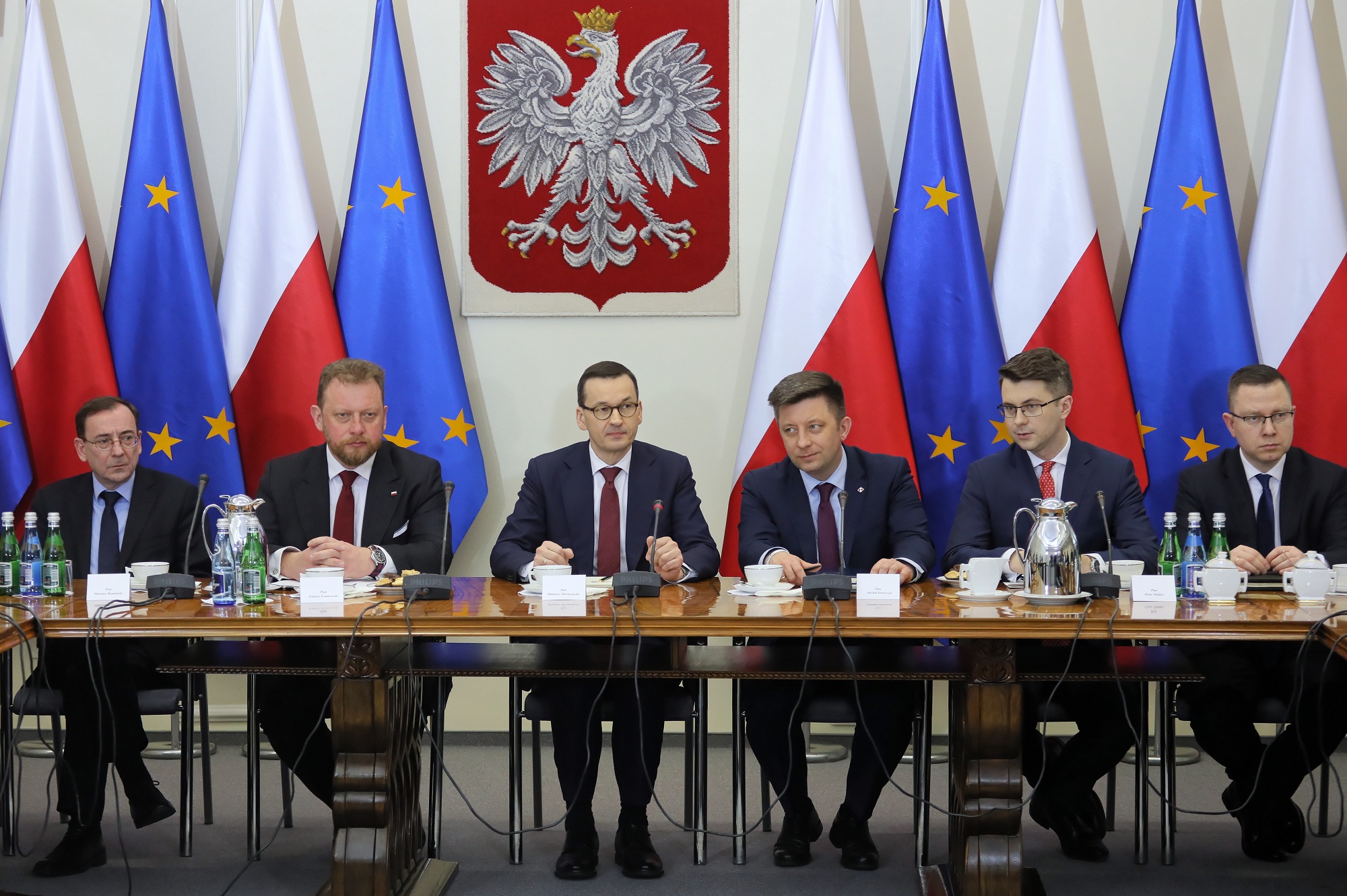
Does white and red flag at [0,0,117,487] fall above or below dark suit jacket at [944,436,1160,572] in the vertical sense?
above

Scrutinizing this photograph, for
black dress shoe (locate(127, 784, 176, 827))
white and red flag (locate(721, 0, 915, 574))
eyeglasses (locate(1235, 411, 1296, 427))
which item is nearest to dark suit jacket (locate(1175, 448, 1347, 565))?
eyeglasses (locate(1235, 411, 1296, 427))

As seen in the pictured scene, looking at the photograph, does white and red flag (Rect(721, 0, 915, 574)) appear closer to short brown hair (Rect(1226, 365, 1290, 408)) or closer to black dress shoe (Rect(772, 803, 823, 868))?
short brown hair (Rect(1226, 365, 1290, 408))

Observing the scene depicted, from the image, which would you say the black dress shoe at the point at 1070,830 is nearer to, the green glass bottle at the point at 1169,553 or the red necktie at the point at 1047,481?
the green glass bottle at the point at 1169,553

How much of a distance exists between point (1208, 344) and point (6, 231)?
4.30m

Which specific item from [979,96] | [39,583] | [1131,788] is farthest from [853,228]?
[39,583]

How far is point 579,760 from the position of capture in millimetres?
3123

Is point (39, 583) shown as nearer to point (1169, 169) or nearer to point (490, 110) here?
point (490, 110)

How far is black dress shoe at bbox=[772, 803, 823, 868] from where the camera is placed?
321cm

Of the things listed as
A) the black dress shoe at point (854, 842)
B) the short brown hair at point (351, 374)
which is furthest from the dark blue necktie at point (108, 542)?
the black dress shoe at point (854, 842)

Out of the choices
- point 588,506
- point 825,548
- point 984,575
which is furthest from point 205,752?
point 984,575

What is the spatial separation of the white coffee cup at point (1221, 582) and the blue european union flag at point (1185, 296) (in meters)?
1.51

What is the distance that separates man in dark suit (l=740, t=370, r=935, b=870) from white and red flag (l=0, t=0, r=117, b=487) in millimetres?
2484

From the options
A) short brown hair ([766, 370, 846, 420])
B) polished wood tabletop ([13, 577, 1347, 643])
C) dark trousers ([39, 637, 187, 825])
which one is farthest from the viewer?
short brown hair ([766, 370, 846, 420])

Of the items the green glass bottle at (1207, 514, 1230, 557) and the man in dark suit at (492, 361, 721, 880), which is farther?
the man in dark suit at (492, 361, 721, 880)
